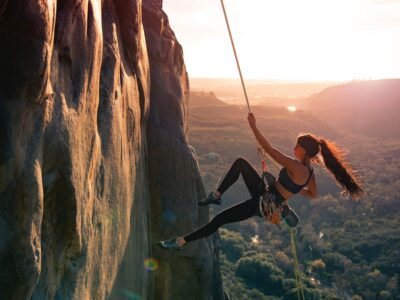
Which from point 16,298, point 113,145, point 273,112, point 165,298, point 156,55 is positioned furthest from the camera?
point 273,112

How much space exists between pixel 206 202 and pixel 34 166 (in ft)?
17.6

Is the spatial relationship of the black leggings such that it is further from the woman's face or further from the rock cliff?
the rock cliff

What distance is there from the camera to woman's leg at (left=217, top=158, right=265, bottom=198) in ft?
30.3

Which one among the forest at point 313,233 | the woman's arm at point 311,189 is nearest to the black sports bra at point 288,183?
the woman's arm at point 311,189

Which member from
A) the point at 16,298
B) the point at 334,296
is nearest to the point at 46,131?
the point at 16,298

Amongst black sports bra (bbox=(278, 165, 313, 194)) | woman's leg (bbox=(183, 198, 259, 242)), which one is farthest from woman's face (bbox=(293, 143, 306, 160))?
woman's leg (bbox=(183, 198, 259, 242))

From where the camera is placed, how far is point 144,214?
10.9 m

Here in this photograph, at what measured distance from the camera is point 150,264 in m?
11.3

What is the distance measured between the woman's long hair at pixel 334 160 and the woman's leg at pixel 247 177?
3.81 ft

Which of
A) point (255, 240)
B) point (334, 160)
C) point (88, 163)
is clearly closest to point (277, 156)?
point (334, 160)

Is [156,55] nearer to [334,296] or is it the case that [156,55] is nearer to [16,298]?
[16,298]

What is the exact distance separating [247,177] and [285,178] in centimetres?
105

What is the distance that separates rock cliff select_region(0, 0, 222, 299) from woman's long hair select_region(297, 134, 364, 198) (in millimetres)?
3061

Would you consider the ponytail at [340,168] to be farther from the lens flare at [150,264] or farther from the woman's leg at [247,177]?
the lens flare at [150,264]
